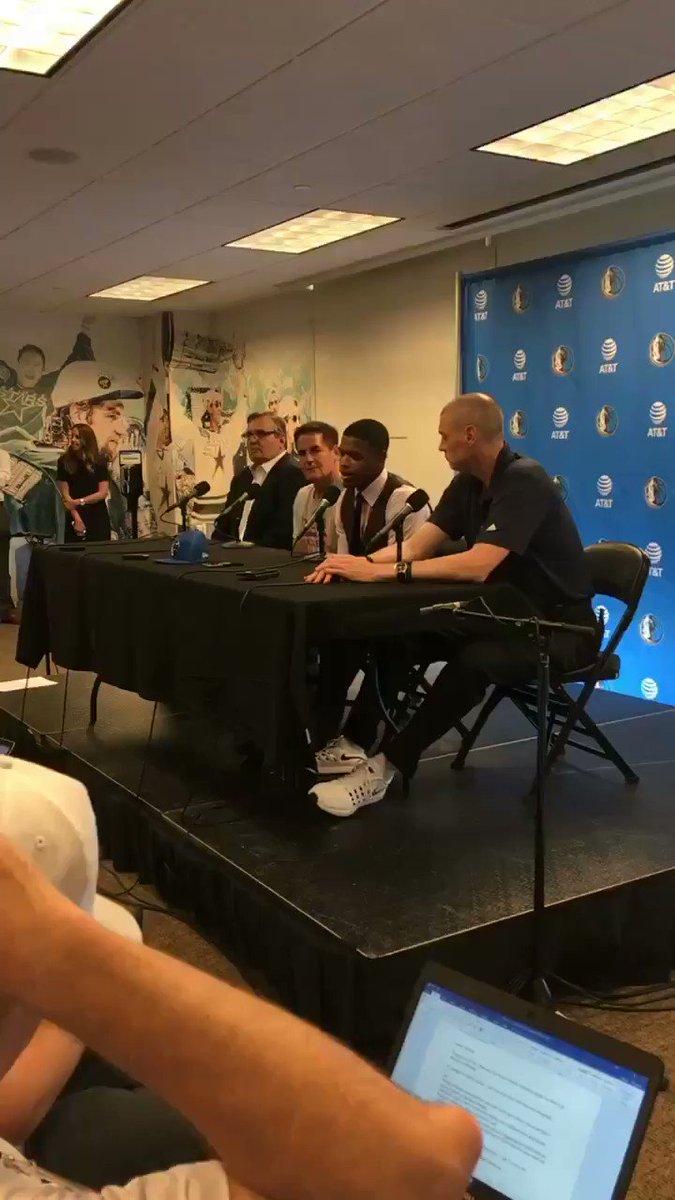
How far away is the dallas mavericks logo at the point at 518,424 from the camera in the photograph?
5.13m

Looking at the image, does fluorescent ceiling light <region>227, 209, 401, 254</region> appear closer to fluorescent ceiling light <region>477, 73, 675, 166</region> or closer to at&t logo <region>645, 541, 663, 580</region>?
fluorescent ceiling light <region>477, 73, 675, 166</region>

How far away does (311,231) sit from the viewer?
17.8 feet

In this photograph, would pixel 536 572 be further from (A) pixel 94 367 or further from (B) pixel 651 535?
(A) pixel 94 367

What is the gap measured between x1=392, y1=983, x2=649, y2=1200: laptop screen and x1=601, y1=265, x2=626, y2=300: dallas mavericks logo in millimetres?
4051

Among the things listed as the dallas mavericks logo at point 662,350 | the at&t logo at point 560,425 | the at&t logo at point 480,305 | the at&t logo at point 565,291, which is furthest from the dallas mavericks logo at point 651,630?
the at&t logo at point 480,305

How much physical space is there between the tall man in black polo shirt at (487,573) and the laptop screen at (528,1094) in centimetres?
138

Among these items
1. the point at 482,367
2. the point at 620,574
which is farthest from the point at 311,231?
the point at 620,574

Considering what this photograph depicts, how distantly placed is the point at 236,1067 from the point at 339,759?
229 cm

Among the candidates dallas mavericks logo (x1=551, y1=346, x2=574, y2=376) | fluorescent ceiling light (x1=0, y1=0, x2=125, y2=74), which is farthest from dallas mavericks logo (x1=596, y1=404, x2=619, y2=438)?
fluorescent ceiling light (x1=0, y1=0, x2=125, y2=74)

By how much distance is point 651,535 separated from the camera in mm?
4512

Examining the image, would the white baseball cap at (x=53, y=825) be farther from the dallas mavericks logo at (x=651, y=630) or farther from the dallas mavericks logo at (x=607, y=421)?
the dallas mavericks logo at (x=607, y=421)

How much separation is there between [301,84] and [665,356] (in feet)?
6.71

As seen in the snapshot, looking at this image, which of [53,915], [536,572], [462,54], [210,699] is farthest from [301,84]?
[53,915]

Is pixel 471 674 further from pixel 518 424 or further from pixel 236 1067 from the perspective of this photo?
pixel 518 424
